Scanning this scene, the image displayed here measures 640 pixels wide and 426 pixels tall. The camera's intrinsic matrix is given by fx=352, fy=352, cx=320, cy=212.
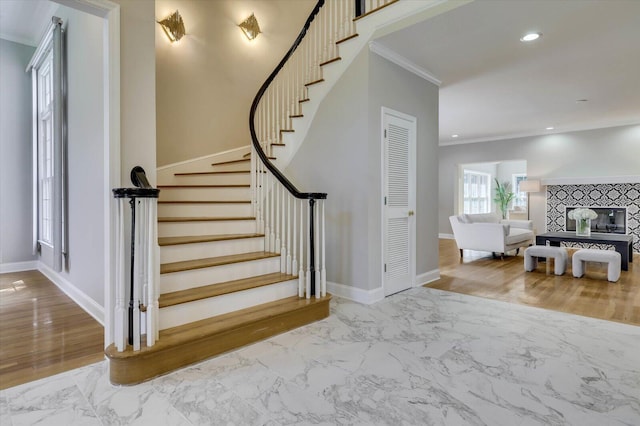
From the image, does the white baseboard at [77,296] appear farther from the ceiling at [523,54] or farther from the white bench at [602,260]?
the white bench at [602,260]

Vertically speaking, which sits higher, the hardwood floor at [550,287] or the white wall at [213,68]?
the white wall at [213,68]

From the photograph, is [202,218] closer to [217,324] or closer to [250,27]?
[217,324]

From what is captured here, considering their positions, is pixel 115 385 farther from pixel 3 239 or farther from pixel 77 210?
pixel 3 239

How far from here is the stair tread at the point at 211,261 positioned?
274 centimetres

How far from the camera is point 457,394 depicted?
1964mm

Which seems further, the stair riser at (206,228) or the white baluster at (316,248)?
the stair riser at (206,228)

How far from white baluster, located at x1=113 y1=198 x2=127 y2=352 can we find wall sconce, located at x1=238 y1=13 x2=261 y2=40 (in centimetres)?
434

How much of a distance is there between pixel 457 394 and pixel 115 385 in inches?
77.1

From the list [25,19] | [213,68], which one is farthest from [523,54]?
[25,19]

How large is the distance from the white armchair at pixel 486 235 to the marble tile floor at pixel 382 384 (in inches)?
131

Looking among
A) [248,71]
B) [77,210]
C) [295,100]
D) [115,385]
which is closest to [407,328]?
[115,385]

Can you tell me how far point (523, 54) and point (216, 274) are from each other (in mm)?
3963

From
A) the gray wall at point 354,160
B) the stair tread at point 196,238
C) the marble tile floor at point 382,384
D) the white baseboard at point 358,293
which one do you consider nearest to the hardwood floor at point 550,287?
the marble tile floor at point 382,384

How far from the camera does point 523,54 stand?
3883 millimetres
